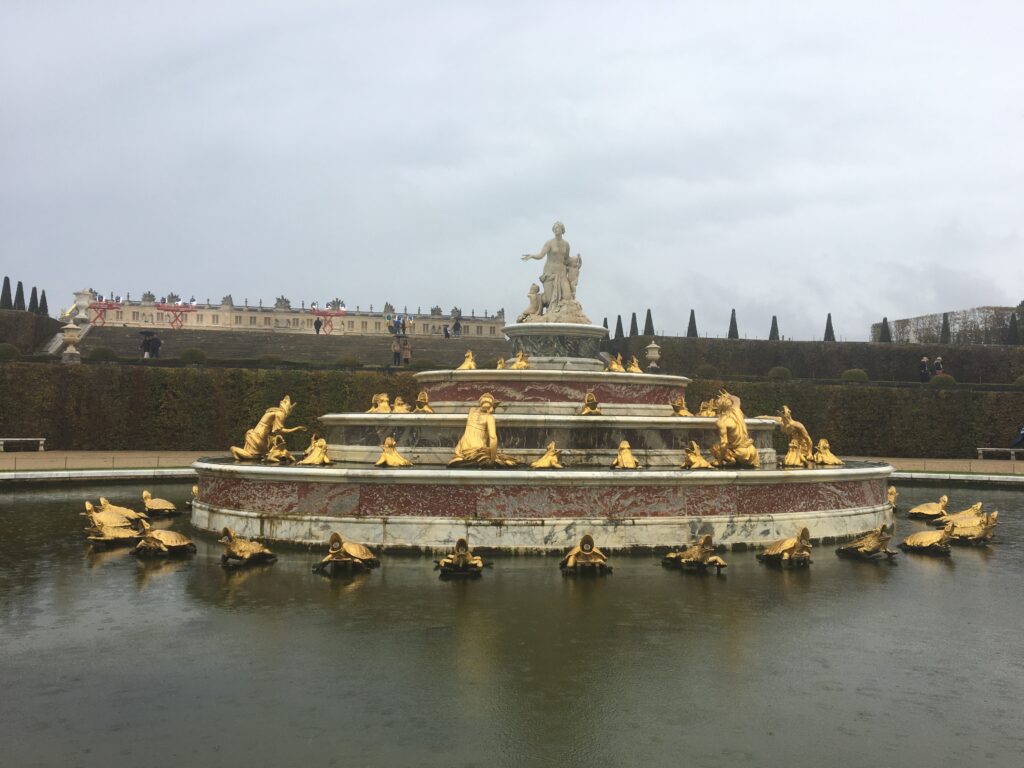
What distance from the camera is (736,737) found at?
7.99 metres

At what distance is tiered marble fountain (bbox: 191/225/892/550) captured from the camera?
52.9ft

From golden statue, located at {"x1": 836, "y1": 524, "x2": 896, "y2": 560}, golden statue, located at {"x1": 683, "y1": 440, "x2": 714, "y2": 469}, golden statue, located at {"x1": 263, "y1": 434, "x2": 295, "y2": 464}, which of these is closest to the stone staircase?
golden statue, located at {"x1": 263, "y1": 434, "x2": 295, "y2": 464}

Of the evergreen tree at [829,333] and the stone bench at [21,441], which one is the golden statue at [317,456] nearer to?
the stone bench at [21,441]

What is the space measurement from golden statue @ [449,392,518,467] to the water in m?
2.42

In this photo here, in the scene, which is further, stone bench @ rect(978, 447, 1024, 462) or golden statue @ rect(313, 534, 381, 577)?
stone bench @ rect(978, 447, 1024, 462)

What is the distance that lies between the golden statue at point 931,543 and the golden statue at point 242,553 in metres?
11.9

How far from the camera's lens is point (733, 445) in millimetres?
18312

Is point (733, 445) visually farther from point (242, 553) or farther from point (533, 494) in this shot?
point (242, 553)

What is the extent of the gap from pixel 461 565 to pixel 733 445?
6.86 metres

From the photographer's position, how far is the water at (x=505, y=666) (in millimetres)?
7758

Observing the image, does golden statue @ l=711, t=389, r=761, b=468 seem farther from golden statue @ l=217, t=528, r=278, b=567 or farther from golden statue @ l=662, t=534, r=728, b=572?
golden statue @ l=217, t=528, r=278, b=567

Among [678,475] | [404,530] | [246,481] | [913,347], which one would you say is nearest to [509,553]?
[404,530]

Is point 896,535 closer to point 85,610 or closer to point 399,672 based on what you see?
point 399,672

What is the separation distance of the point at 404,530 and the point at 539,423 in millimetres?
4484
